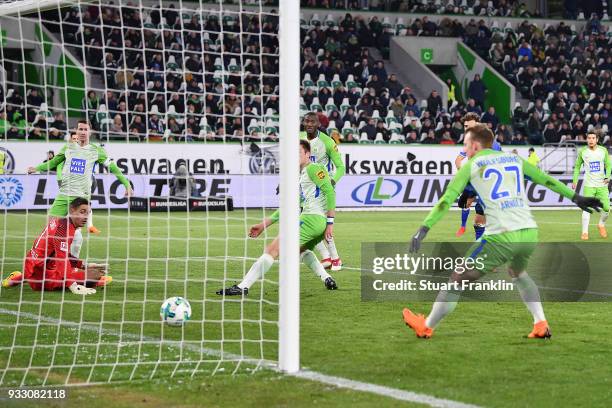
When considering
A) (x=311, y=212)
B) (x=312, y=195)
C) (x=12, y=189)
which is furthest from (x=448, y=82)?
(x=311, y=212)

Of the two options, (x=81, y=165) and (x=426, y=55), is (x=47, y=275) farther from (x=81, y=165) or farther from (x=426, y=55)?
(x=426, y=55)

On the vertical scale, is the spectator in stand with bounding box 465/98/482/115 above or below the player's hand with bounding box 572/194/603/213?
above

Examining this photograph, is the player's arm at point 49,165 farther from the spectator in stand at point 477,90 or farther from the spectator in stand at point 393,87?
the spectator in stand at point 477,90

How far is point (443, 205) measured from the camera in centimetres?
743

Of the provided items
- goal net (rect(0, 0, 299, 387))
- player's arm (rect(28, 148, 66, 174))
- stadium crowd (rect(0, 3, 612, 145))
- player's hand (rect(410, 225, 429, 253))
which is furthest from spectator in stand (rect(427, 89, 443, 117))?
player's hand (rect(410, 225, 429, 253))

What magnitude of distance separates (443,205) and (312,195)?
3808 millimetres

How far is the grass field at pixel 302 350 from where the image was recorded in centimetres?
596

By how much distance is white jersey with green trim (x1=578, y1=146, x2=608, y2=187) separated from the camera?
20.0 meters

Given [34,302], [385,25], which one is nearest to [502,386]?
[34,302]

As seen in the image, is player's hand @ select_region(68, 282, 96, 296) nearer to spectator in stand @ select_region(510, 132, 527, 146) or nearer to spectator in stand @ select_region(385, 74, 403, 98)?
spectator in stand @ select_region(510, 132, 527, 146)

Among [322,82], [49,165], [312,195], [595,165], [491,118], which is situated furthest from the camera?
[491,118]

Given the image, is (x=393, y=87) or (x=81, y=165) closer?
(x=81, y=165)

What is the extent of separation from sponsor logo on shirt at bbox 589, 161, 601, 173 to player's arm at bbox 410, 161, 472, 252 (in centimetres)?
1319

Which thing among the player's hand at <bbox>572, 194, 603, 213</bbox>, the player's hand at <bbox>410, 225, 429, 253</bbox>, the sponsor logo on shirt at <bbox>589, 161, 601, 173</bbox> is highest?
the player's hand at <bbox>572, 194, 603, 213</bbox>
